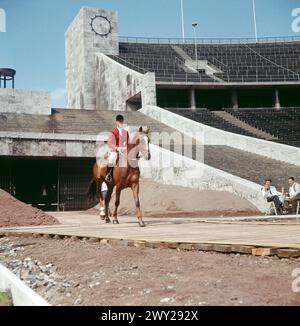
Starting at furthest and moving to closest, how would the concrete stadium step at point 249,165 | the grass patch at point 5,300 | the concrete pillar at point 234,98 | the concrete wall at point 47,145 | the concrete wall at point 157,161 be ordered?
the concrete pillar at point 234,98
the concrete wall at point 47,145
the concrete stadium step at point 249,165
the concrete wall at point 157,161
the grass patch at point 5,300

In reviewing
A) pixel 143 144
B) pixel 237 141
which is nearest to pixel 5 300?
pixel 143 144

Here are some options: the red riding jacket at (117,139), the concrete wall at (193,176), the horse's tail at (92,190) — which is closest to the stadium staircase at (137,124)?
the concrete wall at (193,176)

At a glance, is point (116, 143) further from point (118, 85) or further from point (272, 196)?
point (118, 85)

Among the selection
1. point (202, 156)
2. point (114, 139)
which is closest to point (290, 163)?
point (202, 156)

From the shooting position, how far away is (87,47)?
47250mm

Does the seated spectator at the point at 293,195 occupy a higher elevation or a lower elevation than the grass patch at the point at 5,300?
higher

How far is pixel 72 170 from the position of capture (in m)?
22.0

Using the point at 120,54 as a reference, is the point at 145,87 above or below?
below

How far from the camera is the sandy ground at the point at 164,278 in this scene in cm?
324

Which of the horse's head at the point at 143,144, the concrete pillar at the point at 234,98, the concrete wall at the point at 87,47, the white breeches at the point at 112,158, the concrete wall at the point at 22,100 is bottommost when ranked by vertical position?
the white breeches at the point at 112,158

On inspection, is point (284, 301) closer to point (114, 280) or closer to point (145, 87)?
point (114, 280)

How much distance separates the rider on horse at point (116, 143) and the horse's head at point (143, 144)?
1.22 ft

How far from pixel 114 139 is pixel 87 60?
39.5 meters

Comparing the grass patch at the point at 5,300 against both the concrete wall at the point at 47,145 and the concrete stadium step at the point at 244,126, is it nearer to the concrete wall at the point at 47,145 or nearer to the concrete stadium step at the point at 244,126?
the concrete wall at the point at 47,145
